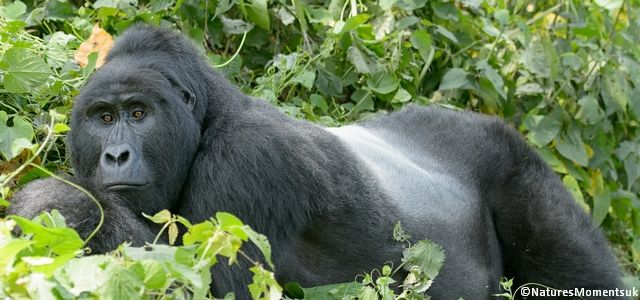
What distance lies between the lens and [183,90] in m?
4.23

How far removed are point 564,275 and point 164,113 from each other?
2.15 m

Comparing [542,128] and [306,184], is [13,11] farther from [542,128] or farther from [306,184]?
[542,128]

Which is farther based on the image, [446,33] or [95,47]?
[446,33]

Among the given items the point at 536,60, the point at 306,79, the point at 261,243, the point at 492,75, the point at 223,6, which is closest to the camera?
the point at 261,243

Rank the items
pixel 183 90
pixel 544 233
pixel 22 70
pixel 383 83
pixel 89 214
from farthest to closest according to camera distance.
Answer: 1. pixel 383 83
2. pixel 544 233
3. pixel 22 70
4. pixel 183 90
5. pixel 89 214

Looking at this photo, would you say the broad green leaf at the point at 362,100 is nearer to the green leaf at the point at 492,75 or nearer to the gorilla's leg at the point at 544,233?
the green leaf at the point at 492,75

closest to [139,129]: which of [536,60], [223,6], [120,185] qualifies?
[120,185]

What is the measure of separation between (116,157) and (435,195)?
5.56 ft

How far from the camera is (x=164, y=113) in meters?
4.09

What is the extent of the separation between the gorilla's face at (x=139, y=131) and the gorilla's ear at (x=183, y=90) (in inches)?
1.5

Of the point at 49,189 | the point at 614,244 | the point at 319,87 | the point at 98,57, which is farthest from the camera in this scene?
the point at 614,244

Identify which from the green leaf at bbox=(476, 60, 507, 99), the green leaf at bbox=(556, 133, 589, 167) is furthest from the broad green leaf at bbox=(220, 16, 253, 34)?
the green leaf at bbox=(556, 133, 589, 167)

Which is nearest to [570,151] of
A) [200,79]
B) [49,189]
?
[200,79]

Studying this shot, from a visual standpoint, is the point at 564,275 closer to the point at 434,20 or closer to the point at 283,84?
the point at 283,84
